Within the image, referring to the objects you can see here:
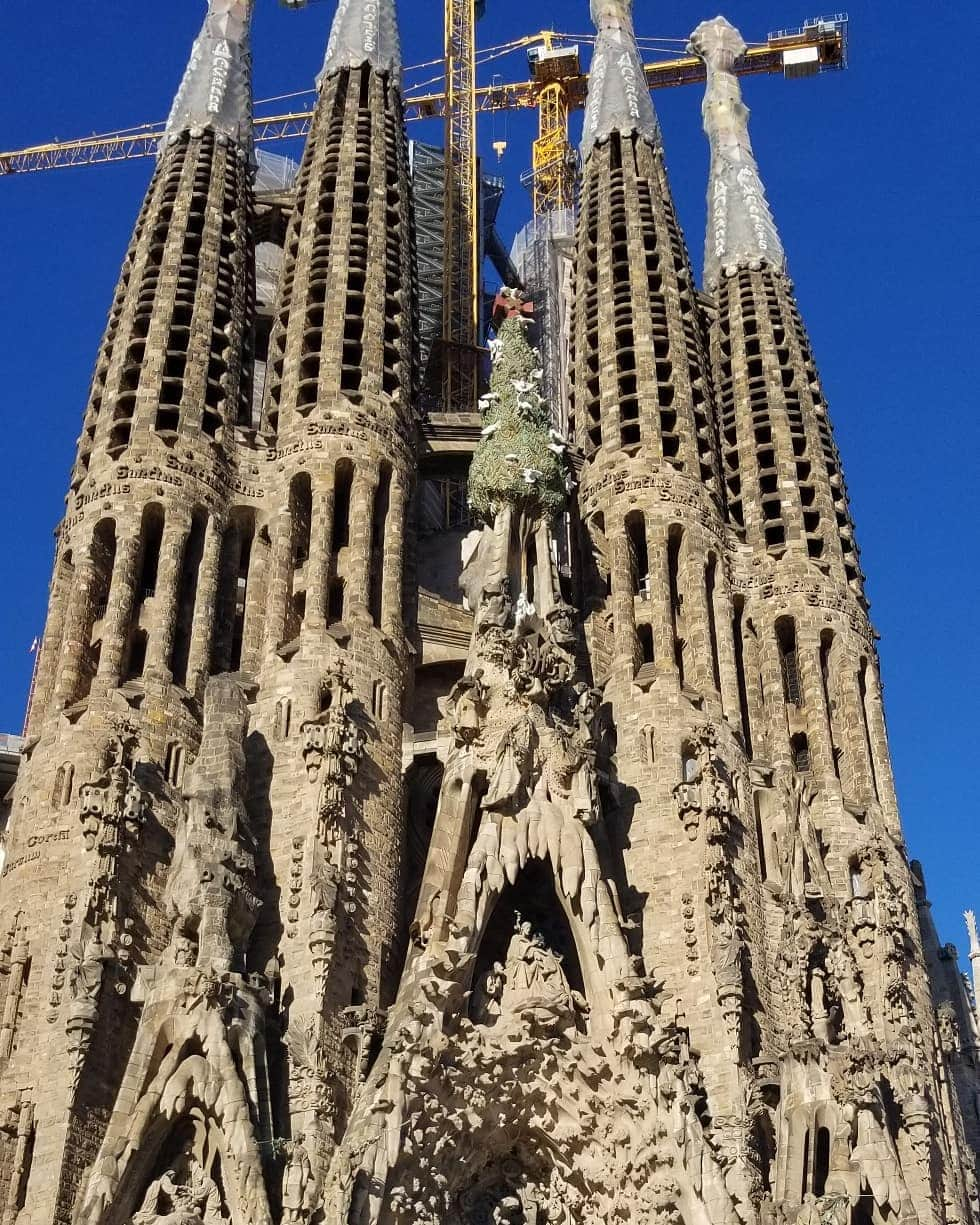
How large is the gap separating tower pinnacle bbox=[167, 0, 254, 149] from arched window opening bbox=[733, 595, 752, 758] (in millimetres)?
12261

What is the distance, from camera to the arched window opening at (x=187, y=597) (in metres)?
25.8

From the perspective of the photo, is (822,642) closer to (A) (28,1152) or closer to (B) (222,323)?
(B) (222,323)

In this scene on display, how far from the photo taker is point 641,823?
26.1 metres

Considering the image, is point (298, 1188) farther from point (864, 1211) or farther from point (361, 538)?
point (361, 538)

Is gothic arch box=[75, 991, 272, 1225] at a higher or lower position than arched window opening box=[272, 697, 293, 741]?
lower

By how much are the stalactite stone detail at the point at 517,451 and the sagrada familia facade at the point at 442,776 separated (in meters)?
0.09

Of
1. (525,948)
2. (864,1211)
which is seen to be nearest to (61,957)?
(525,948)

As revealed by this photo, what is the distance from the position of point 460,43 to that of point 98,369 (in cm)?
2115

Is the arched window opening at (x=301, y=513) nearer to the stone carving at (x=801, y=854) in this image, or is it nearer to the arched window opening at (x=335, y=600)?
the arched window opening at (x=335, y=600)

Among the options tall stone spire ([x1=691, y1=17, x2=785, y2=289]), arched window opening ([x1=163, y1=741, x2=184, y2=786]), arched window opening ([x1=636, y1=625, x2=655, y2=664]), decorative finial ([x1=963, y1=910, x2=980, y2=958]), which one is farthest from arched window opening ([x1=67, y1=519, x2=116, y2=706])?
decorative finial ([x1=963, y1=910, x2=980, y2=958])

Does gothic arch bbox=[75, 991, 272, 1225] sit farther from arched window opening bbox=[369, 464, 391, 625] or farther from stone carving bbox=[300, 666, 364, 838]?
arched window opening bbox=[369, 464, 391, 625]

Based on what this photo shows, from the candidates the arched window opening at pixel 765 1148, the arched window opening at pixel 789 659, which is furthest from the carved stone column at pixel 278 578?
the arched window opening at pixel 765 1148

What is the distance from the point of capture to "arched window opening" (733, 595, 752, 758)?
28.3 metres

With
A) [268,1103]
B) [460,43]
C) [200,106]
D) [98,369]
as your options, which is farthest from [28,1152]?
[460,43]
